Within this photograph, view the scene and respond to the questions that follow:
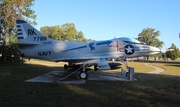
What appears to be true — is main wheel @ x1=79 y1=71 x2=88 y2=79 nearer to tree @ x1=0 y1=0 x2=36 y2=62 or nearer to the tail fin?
the tail fin

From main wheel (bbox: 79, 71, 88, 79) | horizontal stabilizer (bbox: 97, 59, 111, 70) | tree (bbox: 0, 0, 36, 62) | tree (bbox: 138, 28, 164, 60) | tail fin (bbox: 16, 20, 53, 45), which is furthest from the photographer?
tree (bbox: 138, 28, 164, 60)

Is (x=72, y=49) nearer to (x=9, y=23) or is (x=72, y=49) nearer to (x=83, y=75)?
(x=83, y=75)

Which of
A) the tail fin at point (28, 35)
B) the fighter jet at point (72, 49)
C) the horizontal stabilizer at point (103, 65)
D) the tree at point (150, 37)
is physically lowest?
the horizontal stabilizer at point (103, 65)

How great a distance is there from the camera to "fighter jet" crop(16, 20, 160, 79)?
1222cm

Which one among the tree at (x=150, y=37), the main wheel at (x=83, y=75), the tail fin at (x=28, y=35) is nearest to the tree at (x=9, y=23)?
the tail fin at (x=28, y=35)

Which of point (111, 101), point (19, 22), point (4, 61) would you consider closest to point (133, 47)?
point (111, 101)

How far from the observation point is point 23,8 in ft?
97.4

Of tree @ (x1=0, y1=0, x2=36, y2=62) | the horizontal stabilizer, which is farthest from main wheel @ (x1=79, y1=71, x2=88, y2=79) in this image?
tree @ (x1=0, y1=0, x2=36, y2=62)

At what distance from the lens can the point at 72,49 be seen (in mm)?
12273

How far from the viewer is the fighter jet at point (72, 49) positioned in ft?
40.1

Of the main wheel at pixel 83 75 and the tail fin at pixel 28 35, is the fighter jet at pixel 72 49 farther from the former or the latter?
the main wheel at pixel 83 75

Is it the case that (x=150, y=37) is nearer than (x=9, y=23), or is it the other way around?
(x=9, y=23)

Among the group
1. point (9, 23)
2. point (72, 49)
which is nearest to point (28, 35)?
point (72, 49)

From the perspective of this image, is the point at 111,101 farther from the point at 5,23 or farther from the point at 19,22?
the point at 5,23
